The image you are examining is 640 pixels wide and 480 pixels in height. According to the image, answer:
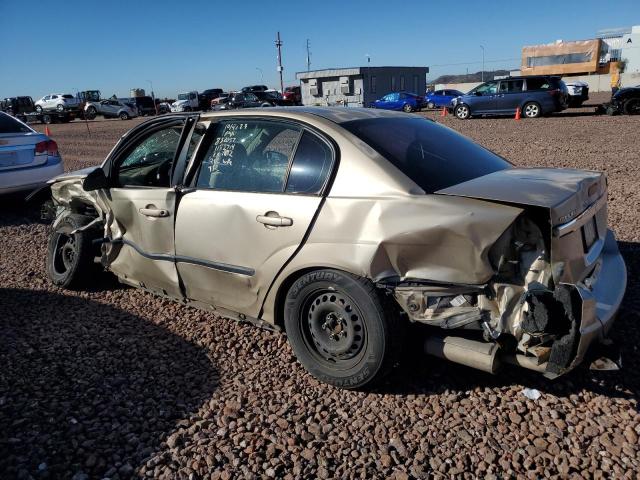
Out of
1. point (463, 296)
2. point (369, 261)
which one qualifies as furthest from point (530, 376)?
point (369, 261)

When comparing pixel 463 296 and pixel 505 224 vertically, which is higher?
pixel 505 224

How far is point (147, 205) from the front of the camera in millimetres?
3912

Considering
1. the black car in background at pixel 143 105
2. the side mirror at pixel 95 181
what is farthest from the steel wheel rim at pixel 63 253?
the black car in background at pixel 143 105

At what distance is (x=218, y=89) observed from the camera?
4959 cm

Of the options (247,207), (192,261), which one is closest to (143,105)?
(192,261)

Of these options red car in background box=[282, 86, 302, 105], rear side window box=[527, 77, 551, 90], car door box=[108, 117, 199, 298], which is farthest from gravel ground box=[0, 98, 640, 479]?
red car in background box=[282, 86, 302, 105]

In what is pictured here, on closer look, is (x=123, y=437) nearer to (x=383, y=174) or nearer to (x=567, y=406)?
(x=383, y=174)

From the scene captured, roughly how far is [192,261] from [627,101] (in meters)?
→ 20.6

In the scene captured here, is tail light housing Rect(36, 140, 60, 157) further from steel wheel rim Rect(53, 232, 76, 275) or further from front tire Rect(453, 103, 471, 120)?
front tire Rect(453, 103, 471, 120)

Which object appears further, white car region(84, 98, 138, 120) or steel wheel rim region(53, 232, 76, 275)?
white car region(84, 98, 138, 120)

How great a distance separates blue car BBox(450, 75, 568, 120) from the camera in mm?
20984

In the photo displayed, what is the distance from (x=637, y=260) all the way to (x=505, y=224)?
9.95 feet

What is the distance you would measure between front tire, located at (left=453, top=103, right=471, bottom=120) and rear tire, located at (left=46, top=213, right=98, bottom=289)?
21349mm

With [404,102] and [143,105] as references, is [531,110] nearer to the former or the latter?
[404,102]
